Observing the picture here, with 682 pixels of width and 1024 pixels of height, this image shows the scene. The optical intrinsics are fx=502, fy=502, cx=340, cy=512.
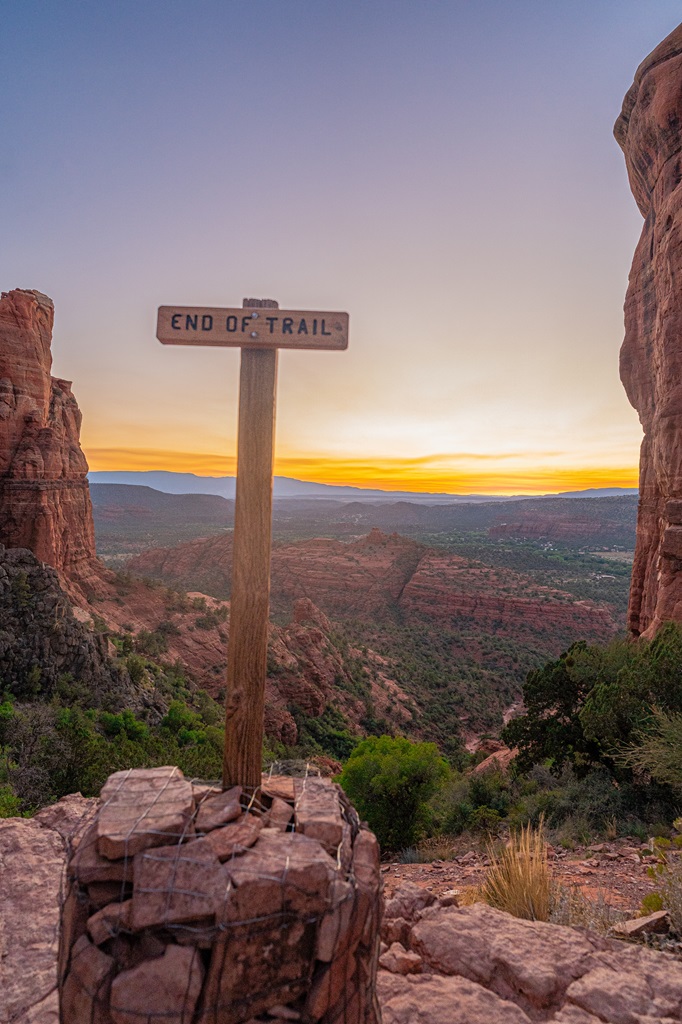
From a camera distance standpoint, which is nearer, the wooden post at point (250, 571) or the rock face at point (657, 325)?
the wooden post at point (250, 571)

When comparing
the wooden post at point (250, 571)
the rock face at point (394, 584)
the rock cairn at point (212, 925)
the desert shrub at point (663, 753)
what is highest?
the wooden post at point (250, 571)

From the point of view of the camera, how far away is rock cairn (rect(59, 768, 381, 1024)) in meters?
1.95

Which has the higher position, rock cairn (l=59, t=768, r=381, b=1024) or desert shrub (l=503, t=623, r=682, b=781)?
rock cairn (l=59, t=768, r=381, b=1024)

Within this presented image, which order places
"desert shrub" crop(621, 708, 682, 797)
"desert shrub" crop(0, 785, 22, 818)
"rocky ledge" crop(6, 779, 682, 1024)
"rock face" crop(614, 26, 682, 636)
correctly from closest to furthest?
"rocky ledge" crop(6, 779, 682, 1024), "desert shrub" crop(0, 785, 22, 818), "desert shrub" crop(621, 708, 682, 797), "rock face" crop(614, 26, 682, 636)

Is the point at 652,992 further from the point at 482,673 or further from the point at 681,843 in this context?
the point at 482,673

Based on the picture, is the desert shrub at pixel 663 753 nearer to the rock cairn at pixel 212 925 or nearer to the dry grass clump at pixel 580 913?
the dry grass clump at pixel 580 913

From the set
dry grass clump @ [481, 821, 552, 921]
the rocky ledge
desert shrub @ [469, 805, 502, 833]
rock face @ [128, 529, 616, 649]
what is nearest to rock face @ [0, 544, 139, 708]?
desert shrub @ [469, 805, 502, 833]

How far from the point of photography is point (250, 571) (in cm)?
293

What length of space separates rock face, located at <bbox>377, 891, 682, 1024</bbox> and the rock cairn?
29.8 inches

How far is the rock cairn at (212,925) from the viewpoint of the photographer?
195 centimetres

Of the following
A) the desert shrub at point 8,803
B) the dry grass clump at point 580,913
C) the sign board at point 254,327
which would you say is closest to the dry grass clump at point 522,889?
the dry grass clump at point 580,913

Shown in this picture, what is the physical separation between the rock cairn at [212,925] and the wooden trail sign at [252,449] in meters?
0.65

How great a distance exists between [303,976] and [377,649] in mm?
33501

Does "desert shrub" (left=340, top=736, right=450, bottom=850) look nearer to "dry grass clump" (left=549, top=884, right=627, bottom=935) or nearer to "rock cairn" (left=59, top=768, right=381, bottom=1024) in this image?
"dry grass clump" (left=549, top=884, right=627, bottom=935)
